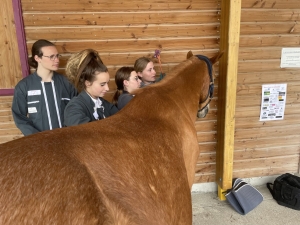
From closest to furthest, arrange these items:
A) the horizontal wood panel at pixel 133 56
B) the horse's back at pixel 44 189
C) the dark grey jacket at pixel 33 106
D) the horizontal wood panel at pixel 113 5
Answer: the horse's back at pixel 44 189 < the dark grey jacket at pixel 33 106 < the horizontal wood panel at pixel 113 5 < the horizontal wood panel at pixel 133 56

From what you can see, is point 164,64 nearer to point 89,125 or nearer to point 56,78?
point 56,78

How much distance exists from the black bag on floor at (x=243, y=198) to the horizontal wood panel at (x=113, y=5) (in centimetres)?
236

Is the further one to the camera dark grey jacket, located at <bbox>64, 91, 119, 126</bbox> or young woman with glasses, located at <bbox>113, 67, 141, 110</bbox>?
young woman with glasses, located at <bbox>113, 67, 141, 110</bbox>

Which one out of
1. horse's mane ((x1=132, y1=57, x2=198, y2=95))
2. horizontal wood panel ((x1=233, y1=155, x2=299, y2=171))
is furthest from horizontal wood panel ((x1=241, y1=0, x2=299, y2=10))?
horizontal wood panel ((x1=233, y1=155, x2=299, y2=171))

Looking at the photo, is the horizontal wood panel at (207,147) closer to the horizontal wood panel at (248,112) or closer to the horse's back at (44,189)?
the horizontal wood panel at (248,112)

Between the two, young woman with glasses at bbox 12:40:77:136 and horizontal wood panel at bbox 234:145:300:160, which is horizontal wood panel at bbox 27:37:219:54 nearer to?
young woman with glasses at bbox 12:40:77:136

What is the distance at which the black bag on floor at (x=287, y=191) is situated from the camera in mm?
3287

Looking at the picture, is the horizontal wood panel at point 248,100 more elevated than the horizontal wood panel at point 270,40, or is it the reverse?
the horizontal wood panel at point 270,40

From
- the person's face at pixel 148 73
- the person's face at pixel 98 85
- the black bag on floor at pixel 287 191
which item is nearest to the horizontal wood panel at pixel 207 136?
the black bag on floor at pixel 287 191

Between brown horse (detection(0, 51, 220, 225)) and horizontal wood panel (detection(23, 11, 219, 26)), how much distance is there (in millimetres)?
1511

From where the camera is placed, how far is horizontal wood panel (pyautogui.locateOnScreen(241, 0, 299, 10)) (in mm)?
3247

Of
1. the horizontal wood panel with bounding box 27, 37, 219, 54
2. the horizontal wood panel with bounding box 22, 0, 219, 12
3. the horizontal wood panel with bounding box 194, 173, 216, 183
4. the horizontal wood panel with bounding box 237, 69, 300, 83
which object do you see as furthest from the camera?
the horizontal wood panel with bounding box 194, 173, 216, 183

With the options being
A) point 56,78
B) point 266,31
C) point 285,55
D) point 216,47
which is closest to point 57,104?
point 56,78

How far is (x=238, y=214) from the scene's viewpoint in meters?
3.26
